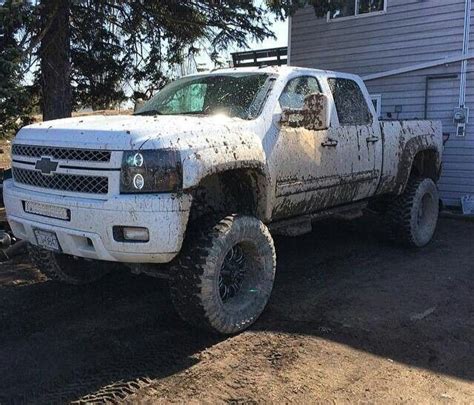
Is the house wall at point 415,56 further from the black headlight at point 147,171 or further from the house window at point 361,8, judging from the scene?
the black headlight at point 147,171

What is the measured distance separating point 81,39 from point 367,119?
648 cm

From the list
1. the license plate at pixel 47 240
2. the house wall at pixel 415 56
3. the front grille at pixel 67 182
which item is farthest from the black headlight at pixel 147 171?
the house wall at pixel 415 56

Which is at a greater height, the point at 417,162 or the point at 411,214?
the point at 417,162

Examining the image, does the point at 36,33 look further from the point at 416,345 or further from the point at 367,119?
the point at 416,345

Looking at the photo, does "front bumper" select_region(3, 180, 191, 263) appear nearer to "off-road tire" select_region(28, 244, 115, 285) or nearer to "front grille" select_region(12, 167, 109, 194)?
"front grille" select_region(12, 167, 109, 194)

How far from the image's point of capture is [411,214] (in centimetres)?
725

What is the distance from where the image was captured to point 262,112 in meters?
4.96

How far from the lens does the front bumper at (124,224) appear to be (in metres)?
3.87

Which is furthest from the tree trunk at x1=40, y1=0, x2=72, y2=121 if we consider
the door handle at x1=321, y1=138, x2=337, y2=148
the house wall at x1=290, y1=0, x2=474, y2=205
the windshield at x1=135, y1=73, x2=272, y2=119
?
the house wall at x1=290, y1=0, x2=474, y2=205

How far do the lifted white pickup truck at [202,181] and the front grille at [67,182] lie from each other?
0.04ft

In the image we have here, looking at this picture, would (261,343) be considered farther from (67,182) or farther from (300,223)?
(67,182)

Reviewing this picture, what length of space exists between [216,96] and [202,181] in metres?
1.22

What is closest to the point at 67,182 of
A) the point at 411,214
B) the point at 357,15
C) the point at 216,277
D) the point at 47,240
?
the point at 47,240

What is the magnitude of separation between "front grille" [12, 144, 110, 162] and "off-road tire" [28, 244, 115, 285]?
1.03m
